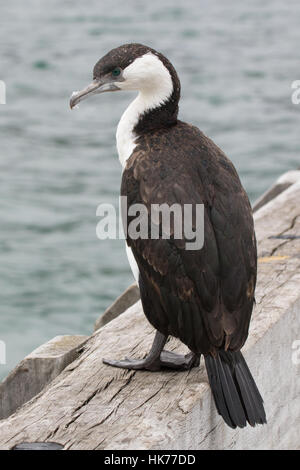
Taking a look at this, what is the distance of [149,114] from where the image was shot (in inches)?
152

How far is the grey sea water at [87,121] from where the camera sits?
9.42 meters

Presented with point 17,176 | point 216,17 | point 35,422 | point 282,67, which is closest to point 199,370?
point 35,422

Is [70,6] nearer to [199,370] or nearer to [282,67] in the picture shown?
[282,67]

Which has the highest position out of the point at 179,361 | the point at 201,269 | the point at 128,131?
the point at 128,131

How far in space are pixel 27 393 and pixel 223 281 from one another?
3.43 feet

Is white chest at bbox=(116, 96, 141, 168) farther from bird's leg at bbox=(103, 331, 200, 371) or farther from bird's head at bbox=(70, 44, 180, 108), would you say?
bird's leg at bbox=(103, 331, 200, 371)

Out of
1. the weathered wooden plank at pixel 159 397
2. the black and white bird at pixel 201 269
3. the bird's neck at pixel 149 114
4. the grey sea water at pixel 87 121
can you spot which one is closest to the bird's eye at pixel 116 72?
the bird's neck at pixel 149 114

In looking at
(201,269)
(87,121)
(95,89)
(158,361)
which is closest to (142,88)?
(95,89)

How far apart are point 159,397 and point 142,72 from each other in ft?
4.24

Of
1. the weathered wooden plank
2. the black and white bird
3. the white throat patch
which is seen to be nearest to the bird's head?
the white throat patch

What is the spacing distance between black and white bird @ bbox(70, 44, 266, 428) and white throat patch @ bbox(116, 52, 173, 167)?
0.48 ft

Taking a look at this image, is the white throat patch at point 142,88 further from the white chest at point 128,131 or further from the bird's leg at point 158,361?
the bird's leg at point 158,361

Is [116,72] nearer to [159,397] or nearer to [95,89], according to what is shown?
[95,89]

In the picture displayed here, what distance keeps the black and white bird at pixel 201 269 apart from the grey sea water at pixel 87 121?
4.88m
